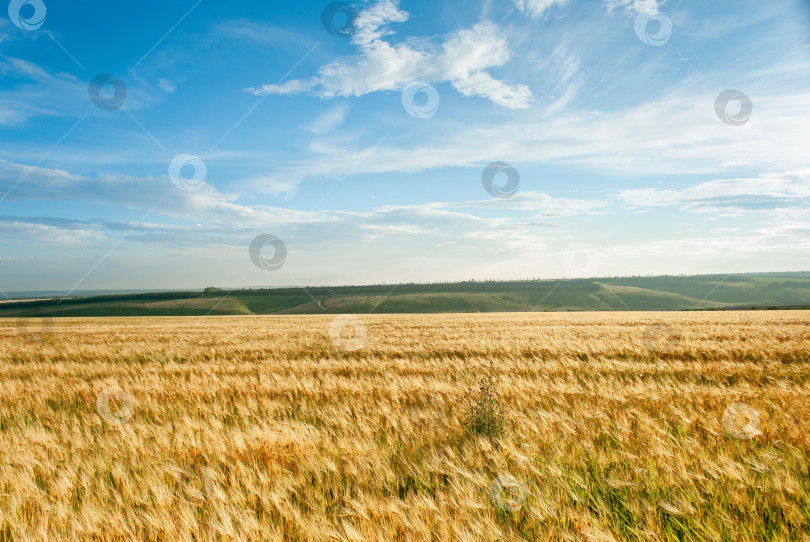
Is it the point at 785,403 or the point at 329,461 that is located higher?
the point at 329,461

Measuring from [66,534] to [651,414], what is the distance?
552 cm

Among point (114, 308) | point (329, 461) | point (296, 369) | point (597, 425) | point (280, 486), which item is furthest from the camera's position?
point (114, 308)

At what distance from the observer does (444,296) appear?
373ft

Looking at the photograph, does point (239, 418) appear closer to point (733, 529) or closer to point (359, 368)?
point (359, 368)

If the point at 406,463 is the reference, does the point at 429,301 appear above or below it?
below

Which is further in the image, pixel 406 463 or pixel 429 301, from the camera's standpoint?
pixel 429 301

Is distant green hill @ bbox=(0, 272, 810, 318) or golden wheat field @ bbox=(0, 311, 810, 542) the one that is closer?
golden wheat field @ bbox=(0, 311, 810, 542)

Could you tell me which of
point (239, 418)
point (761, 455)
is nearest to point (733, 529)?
point (761, 455)

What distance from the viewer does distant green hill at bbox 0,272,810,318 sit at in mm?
94125

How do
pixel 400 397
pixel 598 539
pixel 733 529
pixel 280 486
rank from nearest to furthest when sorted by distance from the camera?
pixel 598 539
pixel 733 529
pixel 280 486
pixel 400 397

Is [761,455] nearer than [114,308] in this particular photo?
Yes

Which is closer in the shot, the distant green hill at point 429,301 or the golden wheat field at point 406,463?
the golden wheat field at point 406,463

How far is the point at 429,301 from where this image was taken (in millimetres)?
108562

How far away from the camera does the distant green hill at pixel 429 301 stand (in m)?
94.1
